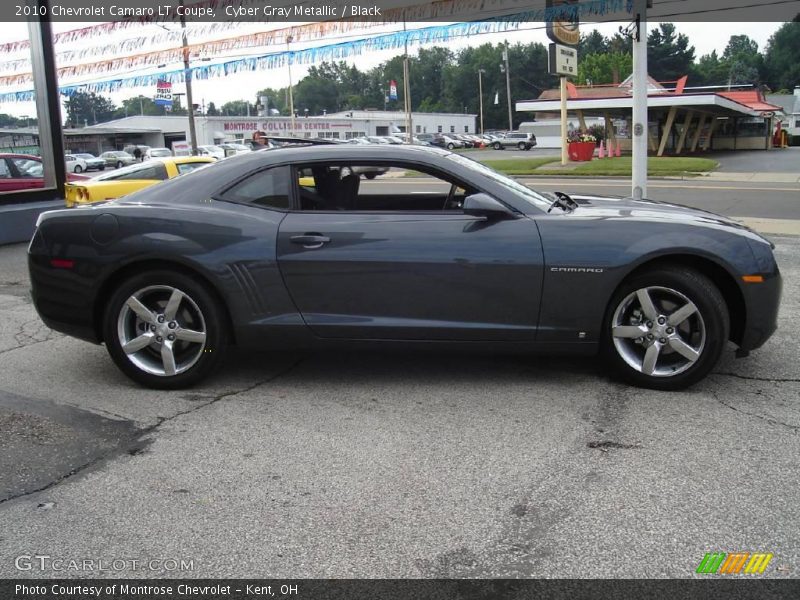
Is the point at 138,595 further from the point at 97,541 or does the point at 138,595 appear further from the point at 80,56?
the point at 80,56

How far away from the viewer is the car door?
4586mm

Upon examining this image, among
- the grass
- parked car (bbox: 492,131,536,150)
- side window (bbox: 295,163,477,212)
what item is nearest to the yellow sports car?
side window (bbox: 295,163,477,212)

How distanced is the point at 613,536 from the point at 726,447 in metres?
1.17

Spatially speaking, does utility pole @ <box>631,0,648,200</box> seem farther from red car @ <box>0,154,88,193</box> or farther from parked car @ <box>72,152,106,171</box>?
parked car @ <box>72,152,106,171</box>

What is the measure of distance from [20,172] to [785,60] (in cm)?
14190

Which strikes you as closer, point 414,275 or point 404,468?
point 404,468

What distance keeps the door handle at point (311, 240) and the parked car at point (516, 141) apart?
229 feet

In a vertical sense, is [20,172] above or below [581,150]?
below

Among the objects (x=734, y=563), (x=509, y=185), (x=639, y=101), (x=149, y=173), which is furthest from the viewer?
(x=639, y=101)

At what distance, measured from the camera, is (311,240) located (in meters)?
4.70

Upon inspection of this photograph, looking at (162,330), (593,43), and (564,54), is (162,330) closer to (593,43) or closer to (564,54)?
(564,54)

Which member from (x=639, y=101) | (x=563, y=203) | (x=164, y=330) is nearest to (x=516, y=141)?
(x=639, y=101)

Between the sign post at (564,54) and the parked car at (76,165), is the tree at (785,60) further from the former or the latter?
the parked car at (76,165)

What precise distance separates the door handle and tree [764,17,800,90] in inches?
5364
